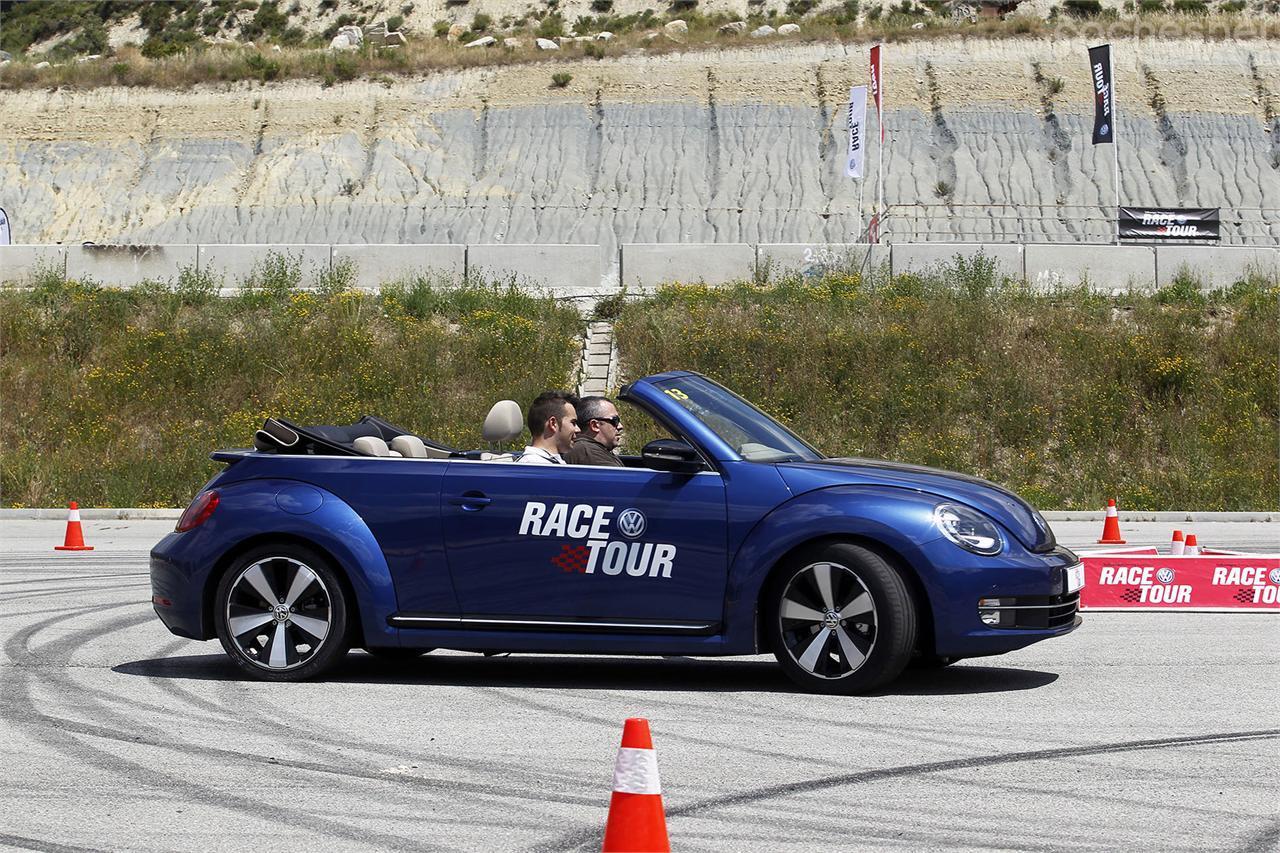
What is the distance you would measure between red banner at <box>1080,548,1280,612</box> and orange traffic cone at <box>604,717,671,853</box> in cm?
765

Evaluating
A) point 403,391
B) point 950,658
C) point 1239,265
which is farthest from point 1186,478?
point 950,658

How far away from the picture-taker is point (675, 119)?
210ft

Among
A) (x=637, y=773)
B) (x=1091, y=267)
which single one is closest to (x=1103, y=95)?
(x=1091, y=267)

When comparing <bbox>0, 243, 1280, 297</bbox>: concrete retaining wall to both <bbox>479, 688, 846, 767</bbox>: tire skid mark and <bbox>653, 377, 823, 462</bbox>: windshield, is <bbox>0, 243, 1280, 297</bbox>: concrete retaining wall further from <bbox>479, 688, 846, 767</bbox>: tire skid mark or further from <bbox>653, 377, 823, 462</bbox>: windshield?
<bbox>479, 688, 846, 767</bbox>: tire skid mark

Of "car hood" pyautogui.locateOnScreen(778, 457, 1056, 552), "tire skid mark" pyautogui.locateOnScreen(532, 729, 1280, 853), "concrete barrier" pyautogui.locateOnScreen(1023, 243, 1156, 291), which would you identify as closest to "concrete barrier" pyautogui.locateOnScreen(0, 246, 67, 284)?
"concrete barrier" pyautogui.locateOnScreen(1023, 243, 1156, 291)

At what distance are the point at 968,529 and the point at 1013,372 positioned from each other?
20.4 m

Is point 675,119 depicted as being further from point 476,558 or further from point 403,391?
point 476,558

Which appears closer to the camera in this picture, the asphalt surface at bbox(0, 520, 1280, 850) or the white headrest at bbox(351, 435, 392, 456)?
the asphalt surface at bbox(0, 520, 1280, 850)

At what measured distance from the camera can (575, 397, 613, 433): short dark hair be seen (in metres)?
8.95

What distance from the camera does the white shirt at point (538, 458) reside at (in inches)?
323

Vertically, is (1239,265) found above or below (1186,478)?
above

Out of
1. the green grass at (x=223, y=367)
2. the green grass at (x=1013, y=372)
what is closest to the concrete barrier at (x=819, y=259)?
the green grass at (x=1013, y=372)

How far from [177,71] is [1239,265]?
5132 centimetres

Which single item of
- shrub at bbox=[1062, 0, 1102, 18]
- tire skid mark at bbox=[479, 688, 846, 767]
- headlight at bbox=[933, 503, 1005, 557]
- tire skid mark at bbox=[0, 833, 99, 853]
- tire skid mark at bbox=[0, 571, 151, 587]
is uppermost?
shrub at bbox=[1062, 0, 1102, 18]
